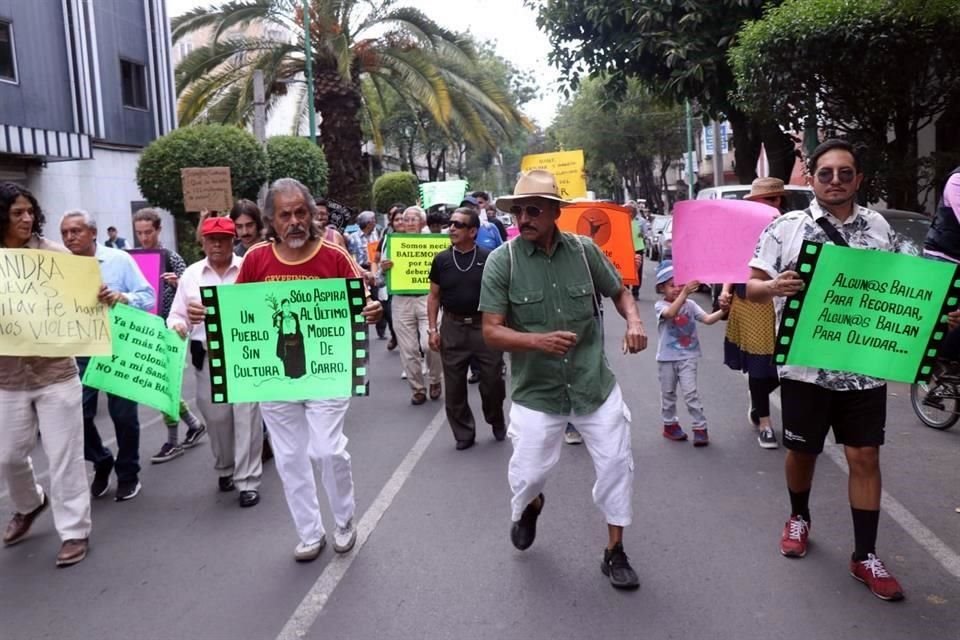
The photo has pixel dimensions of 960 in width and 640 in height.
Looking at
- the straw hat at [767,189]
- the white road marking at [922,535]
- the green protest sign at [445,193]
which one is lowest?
the white road marking at [922,535]

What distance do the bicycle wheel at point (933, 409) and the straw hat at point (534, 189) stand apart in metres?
4.11

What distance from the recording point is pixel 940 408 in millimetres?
6926

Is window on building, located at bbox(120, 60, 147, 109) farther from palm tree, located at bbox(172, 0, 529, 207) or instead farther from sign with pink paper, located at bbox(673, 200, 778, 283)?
sign with pink paper, located at bbox(673, 200, 778, 283)

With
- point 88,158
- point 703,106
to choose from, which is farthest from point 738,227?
point 88,158

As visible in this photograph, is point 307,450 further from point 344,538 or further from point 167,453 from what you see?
point 167,453

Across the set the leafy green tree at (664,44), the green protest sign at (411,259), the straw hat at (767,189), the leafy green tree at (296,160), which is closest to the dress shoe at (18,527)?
the green protest sign at (411,259)

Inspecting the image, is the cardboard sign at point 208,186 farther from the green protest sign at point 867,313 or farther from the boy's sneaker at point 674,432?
the green protest sign at point 867,313

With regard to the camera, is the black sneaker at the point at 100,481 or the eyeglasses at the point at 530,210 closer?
the eyeglasses at the point at 530,210

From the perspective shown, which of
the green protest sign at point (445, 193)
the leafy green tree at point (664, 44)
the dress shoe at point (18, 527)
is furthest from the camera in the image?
the leafy green tree at point (664, 44)

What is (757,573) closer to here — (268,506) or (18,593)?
(268,506)

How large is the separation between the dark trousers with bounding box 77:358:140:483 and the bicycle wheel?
5.63 metres

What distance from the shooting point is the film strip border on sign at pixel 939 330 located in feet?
12.9

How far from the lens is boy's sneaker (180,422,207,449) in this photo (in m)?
7.50

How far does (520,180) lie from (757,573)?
6.99 feet
